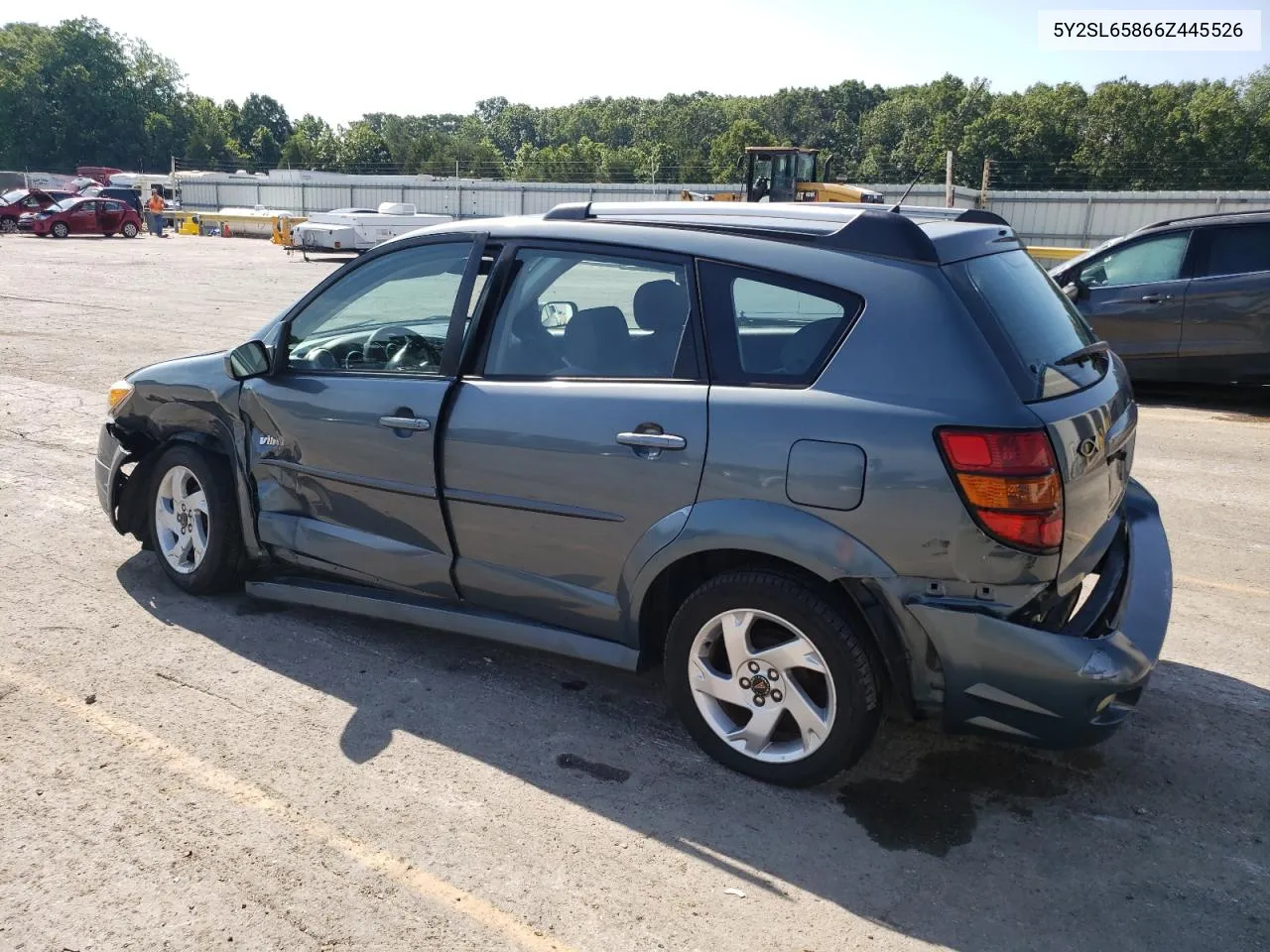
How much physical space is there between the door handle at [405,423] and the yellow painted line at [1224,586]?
3818 mm

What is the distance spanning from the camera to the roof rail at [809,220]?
3273mm

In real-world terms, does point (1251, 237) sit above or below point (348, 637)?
above

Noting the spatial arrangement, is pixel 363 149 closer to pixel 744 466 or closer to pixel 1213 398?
pixel 1213 398

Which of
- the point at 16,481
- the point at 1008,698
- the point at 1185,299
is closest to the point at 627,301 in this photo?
the point at 1008,698

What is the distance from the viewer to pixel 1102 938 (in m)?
2.72

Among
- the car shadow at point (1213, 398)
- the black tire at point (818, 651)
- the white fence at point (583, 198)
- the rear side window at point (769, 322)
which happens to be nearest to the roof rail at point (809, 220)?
the rear side window at point (769, 322)

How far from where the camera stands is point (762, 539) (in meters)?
3.22

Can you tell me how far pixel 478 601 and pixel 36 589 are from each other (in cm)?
248

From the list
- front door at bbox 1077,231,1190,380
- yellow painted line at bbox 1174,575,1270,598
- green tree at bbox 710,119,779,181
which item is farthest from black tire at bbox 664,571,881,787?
green tree at bbox 710,119,779,181

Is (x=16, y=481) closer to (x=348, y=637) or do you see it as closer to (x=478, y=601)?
(x=348, y=637)

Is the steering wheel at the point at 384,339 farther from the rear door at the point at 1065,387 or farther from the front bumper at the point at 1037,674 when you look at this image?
the front bumper at the point at 1037,674

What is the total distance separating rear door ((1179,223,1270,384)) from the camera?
30.0 feet

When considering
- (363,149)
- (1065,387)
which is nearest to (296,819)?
(1065,387)

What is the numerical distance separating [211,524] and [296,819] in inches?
77.4
